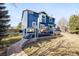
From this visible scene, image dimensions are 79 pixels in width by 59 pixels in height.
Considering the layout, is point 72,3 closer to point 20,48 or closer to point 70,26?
point 70,26

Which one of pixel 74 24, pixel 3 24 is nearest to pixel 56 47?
pixel 74 24

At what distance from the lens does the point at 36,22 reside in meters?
2.13

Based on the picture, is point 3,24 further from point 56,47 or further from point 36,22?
point 56,47

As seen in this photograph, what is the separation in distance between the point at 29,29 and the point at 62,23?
13.0 inches

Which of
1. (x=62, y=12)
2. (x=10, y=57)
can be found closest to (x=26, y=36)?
(x=10, y=57)

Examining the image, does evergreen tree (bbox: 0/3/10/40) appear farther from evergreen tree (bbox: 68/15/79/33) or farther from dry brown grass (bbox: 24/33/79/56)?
evergreen tree (bbox: 68/15/79/33)

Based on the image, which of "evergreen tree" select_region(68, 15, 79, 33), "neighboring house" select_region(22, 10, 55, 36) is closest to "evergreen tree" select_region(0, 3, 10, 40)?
"neighboring house" select_region(22, 10, 55, 36)

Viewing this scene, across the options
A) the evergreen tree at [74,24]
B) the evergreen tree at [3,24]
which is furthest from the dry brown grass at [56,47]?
the evergreen tree at [3,24]

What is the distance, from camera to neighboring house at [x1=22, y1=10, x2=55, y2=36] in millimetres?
2109

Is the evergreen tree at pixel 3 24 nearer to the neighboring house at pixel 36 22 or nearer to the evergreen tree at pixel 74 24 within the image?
the neighboring house at pixel 36 22

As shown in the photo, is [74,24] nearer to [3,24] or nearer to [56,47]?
[56,47]

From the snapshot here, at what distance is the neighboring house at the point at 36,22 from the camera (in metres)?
2.11

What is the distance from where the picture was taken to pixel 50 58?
208 cm

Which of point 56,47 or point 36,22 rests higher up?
point 36,22
